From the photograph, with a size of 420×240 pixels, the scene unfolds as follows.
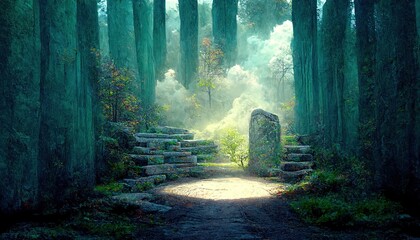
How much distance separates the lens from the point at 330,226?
14.1ft

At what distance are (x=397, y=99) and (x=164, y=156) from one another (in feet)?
26.9

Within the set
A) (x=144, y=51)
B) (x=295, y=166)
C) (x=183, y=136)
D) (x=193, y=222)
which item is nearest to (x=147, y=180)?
(x=193, y=222)

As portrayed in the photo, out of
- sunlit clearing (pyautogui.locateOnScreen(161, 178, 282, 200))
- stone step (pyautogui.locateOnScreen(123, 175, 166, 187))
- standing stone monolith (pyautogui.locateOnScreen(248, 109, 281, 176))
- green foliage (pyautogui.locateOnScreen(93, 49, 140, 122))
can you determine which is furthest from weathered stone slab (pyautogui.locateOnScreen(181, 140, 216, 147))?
sunlit clearing (pyautogui.locateOnScreen(161, 178, 282, 200))

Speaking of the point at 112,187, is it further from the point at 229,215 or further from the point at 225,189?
the point at 229,215

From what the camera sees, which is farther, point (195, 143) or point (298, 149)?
point (195, 143)

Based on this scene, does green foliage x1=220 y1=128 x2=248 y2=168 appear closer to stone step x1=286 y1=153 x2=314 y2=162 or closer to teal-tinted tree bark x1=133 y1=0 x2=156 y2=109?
stone step x1=286 y1=153 x2=314 y2=162

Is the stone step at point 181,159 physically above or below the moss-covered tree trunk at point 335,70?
below

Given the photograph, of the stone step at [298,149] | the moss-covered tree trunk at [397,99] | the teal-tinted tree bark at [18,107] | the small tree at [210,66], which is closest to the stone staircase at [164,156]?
the stone step at [298,149]

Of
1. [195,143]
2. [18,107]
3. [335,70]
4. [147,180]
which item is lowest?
[147,180]

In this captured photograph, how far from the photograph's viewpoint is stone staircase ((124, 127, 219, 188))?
980 centimetres

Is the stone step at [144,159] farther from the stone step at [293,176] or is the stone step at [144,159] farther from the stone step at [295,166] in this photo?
the stone step at [295,166]

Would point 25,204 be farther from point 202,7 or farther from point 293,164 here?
point 202,7

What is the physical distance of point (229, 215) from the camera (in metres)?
5.46

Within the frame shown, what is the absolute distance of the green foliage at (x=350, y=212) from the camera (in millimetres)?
4133
